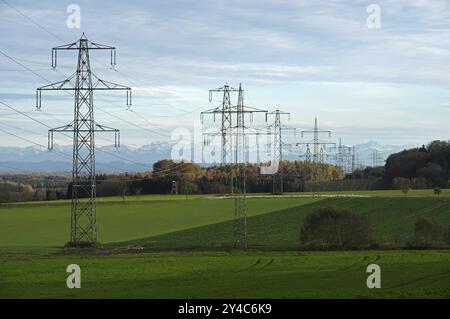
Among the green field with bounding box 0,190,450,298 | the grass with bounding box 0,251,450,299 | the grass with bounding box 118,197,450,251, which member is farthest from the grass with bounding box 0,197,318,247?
the grass with bounding box 0,251,450,299

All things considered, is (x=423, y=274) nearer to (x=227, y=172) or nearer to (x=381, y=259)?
(x=381, y=259)

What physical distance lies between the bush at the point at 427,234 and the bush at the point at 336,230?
11.7 feet

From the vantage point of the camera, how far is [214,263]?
137 ft

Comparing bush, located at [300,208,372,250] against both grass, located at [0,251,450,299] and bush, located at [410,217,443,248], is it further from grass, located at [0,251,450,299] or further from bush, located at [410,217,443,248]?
grass, located at [0,251,450,299]

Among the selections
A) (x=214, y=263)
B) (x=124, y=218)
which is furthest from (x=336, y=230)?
(x=124, y=218)

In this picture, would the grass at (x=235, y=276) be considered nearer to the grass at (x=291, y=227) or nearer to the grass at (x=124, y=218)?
the grass at (x=291, y=227)

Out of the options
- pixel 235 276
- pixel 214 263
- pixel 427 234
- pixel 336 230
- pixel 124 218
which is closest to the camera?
pixel 235 276

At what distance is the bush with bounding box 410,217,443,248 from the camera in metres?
54.3

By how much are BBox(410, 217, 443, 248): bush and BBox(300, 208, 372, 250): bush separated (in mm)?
3575

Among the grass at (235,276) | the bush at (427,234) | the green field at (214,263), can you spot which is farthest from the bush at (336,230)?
the grass at (235,276)

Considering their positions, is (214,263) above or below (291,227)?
below

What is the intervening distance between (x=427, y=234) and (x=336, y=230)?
22.2ft

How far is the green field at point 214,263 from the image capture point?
2978 centimetres

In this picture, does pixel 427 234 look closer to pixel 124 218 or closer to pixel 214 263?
pixel 214 263
